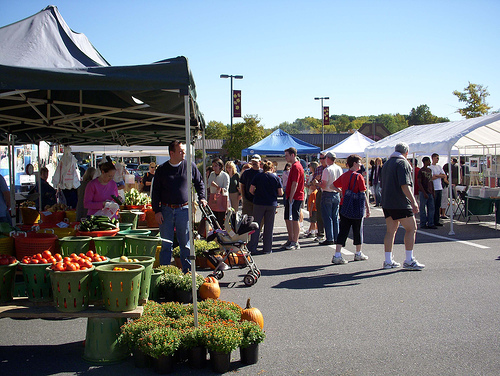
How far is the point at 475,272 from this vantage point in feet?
26.8

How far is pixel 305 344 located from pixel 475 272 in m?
4.46

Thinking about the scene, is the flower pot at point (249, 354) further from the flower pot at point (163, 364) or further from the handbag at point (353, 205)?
the handbag at point (353, 205)

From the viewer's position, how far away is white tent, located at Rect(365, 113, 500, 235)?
41.8ft

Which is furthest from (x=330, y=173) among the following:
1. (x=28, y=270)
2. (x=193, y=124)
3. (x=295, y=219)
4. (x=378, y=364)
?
(x=28, y=270)

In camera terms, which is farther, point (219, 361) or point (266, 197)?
point (266, 197)

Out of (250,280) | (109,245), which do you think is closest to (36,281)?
(109,245)

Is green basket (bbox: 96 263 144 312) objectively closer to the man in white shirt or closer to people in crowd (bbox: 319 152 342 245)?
people in crowd (bbox: 319 152 342 245)

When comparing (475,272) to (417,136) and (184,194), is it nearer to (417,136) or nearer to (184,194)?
(184,194)

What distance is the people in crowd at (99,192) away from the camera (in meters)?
7.71

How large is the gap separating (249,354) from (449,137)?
1031 centimetres

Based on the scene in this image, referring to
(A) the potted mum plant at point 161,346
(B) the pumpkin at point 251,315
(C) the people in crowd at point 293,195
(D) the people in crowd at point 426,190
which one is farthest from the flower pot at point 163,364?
(D) the people in crowd at point 426,190

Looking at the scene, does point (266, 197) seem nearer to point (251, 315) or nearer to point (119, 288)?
point (251, 315)

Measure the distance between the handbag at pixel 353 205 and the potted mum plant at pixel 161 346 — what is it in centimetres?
512

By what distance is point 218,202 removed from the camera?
11.5m
